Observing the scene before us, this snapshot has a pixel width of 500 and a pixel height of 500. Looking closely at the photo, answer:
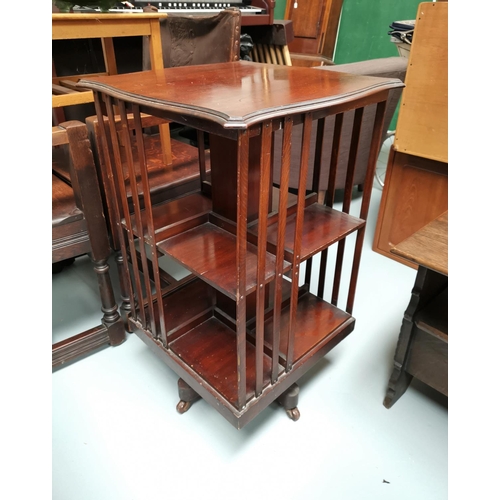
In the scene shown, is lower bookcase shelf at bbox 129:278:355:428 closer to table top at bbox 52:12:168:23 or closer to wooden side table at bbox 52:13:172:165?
wooden side table at bbox 52:13:172:165

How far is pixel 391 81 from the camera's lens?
1.02 meters

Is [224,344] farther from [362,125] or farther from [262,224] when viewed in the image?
[362,125]

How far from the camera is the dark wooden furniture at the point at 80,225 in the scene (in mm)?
1173

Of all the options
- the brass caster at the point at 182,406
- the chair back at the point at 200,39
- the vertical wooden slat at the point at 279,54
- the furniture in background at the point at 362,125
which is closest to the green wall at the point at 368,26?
the vertical wooden slat at the point at 279,54

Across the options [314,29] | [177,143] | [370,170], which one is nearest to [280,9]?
[314,29]

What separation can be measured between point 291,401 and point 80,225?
35.0 inches

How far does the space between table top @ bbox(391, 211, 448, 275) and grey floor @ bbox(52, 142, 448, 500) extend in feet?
1.98

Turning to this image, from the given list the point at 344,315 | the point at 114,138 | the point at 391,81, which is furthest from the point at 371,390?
the point at 114,138

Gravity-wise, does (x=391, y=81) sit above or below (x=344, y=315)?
above

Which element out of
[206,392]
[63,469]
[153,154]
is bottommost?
[63,469]

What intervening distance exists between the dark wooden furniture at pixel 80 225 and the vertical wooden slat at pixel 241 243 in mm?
584

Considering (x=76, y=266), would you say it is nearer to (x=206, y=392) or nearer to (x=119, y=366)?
(x=119, y=366)

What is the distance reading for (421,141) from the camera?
1707 mm

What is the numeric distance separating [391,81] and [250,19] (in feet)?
6.78
